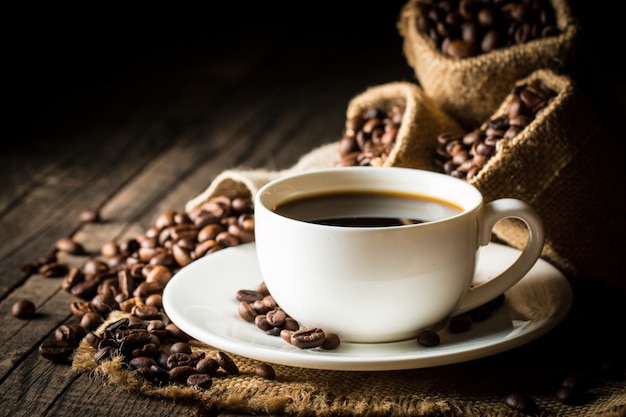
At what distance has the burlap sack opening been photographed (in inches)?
70.7

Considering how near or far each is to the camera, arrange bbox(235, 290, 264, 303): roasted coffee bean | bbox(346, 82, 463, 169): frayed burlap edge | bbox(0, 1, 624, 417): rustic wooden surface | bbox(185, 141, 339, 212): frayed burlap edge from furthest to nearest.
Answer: bbox(185, 141, 339, 212): frayed burlap edge
bbox(346, 82, 463, 169): frayed burlap edge
bbox(0, 1, 624, 417): rustic wooden surface
bbox(235, 290, 264, 303): roasted coffee bean

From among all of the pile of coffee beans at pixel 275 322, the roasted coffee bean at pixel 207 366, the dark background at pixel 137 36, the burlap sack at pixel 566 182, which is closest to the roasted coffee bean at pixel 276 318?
the pile of coffee beans at pixel 275 322

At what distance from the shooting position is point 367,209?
1.41 meters

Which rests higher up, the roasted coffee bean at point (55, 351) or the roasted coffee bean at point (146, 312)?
the roasted coffee bean at point (55, 351)

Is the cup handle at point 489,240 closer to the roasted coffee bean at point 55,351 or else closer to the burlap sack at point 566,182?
the burlap sack at point 566,182

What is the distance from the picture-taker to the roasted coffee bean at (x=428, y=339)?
4.05 ft

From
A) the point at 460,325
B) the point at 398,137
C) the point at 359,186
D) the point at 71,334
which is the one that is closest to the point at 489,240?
the point at 460,325

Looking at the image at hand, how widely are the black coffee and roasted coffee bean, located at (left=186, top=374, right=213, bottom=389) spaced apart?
29 cm

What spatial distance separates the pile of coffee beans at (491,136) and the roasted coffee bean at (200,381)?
0.66 meters

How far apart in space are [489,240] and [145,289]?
2.15 feet

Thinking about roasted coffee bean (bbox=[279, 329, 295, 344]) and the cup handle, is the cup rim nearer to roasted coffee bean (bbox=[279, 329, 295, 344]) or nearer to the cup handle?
the cup handle

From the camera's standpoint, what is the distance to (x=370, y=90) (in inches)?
78.7

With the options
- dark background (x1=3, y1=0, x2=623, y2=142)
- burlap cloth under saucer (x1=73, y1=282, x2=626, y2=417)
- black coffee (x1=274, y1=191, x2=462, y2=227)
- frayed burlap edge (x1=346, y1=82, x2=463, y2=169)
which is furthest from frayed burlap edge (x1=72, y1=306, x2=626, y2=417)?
dark background (x1=3, y1=0, x2=623, y2=142)

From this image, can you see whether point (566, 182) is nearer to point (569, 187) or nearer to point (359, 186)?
Result: point (569, 187)
